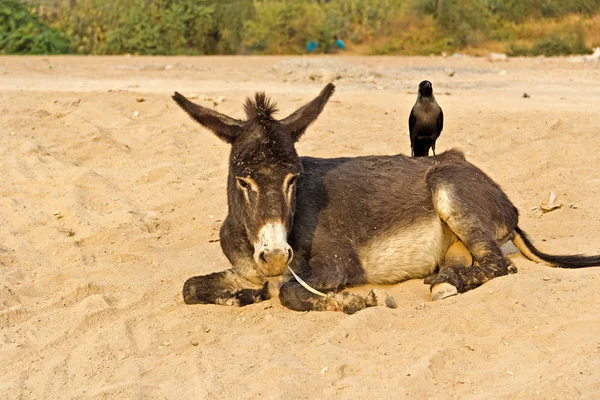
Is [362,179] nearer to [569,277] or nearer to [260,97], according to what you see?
[260,97]

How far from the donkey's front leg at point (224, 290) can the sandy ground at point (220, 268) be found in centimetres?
16

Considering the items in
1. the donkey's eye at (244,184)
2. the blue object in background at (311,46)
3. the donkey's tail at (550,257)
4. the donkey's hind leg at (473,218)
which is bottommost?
the blue object in background at (311,46)

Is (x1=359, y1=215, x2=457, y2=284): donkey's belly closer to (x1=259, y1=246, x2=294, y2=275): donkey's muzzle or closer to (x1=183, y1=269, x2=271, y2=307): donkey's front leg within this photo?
(x1=183, y1=269, x2=271, y2=307): donkey's front leg

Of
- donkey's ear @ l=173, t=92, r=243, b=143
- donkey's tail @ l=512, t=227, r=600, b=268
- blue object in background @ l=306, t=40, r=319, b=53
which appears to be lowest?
blue object in background @ l=306, t=40, r=319, b=53

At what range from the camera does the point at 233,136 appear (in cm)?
673

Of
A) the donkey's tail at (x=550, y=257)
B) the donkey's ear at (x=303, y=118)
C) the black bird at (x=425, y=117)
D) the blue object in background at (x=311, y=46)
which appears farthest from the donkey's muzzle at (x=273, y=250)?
the blue object in background at (x=311, y=46)

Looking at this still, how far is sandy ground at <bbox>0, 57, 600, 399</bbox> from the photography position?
5.21 m

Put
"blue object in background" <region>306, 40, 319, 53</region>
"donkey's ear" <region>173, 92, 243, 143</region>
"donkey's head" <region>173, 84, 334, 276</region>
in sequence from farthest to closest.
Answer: "blue object in background" <region>306, 40, 319, 53</region>
"donkey's ear" <region>173, 92, 243, 143</region>
"donkey's head" <region>173, 84, 334, 276</region>

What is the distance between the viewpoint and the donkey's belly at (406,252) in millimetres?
7395

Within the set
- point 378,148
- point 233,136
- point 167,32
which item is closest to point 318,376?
point 233,136

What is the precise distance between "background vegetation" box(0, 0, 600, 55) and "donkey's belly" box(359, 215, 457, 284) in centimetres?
2296

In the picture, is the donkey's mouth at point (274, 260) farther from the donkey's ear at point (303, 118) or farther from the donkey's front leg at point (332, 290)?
the donkey's ear at point (303, 118)

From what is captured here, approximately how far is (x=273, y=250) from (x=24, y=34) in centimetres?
2559

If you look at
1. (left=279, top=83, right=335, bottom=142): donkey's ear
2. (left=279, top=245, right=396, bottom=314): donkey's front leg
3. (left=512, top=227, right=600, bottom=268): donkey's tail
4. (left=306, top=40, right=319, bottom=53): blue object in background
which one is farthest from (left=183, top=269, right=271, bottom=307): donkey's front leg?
(left=306, top=40, right=319, bottom=53): blue object in background
